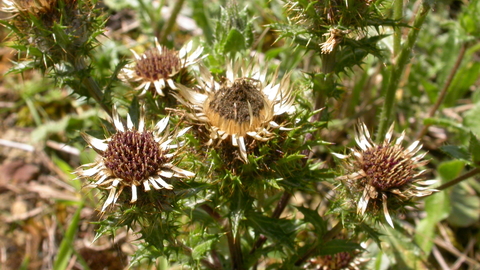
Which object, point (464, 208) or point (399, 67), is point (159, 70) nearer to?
point (399, 67)

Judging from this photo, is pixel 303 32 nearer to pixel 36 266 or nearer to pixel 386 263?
pixel 386 263

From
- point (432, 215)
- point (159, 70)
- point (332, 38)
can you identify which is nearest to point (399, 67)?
point (332, 38)

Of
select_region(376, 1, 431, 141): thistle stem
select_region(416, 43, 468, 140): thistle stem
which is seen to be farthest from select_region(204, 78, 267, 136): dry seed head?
select_region(416, 43, 468, 140): thistle stem

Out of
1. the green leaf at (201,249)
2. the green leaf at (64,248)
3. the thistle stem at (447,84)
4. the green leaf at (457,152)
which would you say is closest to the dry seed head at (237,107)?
the green leaf at (201,249)

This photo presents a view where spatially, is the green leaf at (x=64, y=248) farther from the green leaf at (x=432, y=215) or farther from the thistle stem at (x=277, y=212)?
the green leaf at (x=432, y=215)

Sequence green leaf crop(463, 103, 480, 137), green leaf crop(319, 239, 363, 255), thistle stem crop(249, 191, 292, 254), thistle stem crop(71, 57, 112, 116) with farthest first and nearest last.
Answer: green leaf crop(463, 103, 480, 137), thistle stem crop(249, 191, 292, 254), thistle stem crop(71, 57, 112, 116), green leaf crop(319, 239, 363, 255)

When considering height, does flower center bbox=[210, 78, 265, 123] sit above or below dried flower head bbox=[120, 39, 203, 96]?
below

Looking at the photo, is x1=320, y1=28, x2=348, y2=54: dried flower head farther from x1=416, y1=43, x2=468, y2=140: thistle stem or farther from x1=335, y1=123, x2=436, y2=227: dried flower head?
x1=416, y1=43, x2=468, y2=140: thistle stem
